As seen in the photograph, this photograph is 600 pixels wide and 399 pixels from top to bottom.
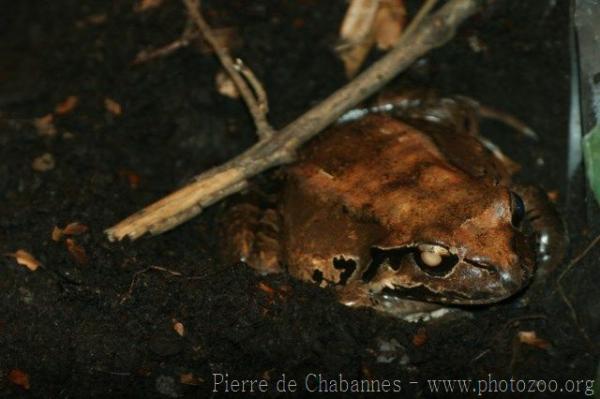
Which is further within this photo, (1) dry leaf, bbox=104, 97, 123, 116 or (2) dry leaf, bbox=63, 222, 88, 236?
(1) dry leaf, bbox=104, 97, 123, 116

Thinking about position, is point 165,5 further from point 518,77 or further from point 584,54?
point 584,54

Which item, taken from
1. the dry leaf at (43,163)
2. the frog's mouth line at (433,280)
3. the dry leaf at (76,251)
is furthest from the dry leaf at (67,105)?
the frog's mouth line at (433,280)

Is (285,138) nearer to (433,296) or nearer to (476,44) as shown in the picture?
(433,296)

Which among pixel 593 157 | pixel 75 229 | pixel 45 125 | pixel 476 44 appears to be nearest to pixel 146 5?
pixel 45 125

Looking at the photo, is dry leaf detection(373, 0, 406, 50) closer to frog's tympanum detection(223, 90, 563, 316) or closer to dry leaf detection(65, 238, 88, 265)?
frog's tympanum detection(223, 90, 563, 316)

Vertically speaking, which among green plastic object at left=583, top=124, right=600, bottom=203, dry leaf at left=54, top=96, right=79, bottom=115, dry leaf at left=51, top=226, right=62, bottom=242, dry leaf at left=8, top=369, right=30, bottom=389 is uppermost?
green plastic object at left=583, top=124, right=600, bottom=203

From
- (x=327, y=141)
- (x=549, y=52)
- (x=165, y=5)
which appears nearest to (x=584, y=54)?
(x=549, y=52)

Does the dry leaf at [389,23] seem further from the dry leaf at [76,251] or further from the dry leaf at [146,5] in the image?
the dry leaf at [76,251]

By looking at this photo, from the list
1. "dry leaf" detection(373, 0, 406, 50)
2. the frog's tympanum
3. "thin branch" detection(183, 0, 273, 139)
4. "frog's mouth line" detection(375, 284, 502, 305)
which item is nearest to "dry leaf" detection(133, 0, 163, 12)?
"thin branch" detection(183, 0, 273, 139)
